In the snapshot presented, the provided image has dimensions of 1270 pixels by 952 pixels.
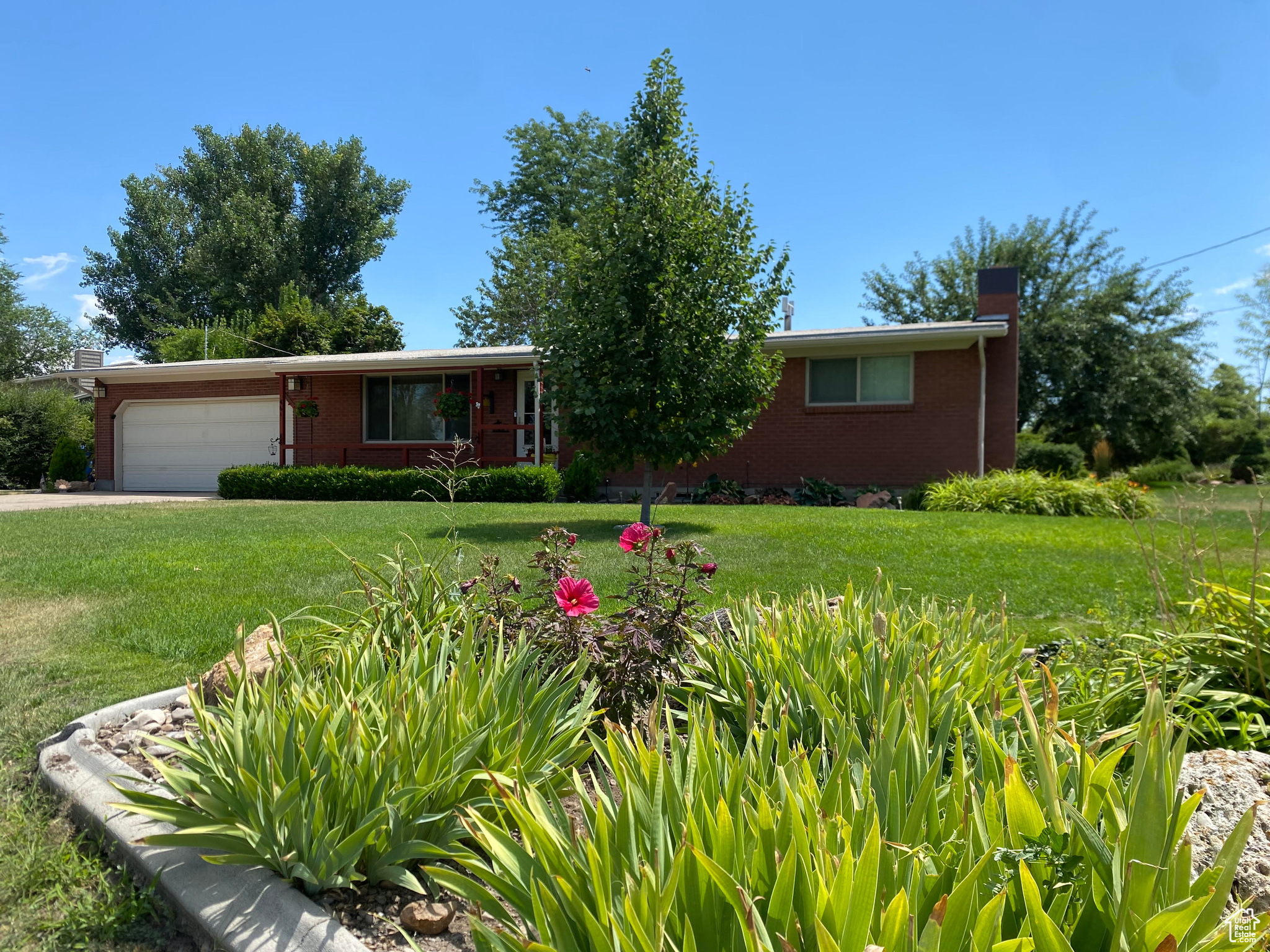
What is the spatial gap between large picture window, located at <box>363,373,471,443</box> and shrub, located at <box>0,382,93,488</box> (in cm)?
914

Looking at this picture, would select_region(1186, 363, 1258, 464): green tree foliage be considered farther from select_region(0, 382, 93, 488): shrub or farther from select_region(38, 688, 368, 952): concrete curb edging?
select_region(0, 382, 93, 488): shrub

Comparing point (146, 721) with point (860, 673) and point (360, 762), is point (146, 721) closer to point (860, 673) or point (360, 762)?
point (360, 762)

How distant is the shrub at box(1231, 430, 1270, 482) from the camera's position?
88.9ft

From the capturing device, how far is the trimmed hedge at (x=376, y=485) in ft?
48.9

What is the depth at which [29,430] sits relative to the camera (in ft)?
75.6

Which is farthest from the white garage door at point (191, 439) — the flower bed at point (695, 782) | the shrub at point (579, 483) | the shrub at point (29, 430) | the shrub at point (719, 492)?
the flower bed at point (695, 782)

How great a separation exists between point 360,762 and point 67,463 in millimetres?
24489

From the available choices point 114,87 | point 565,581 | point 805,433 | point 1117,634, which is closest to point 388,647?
point 565,581

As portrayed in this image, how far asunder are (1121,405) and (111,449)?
31.7 metres

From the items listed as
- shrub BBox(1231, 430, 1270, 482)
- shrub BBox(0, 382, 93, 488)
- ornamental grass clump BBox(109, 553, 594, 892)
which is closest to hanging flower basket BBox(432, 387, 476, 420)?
shrub BBox(0, 382, 93, 488)

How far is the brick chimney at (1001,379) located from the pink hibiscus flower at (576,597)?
1498 centimetres

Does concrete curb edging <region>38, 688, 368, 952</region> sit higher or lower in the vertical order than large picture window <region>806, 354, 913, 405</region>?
lower

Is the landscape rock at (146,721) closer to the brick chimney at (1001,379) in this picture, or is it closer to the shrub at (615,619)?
the shrub at (615,619)

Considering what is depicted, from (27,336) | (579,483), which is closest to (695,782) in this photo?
(579,483)
